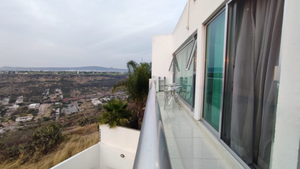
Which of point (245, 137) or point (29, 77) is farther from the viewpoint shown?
point (29, 77)

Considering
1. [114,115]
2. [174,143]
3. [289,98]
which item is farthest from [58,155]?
[289,98]

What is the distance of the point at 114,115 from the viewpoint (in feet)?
32.5

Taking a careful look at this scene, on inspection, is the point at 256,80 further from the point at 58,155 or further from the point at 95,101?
the point at 95,101

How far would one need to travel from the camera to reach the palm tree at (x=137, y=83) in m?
10.0

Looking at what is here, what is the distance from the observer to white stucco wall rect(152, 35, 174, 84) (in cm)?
809

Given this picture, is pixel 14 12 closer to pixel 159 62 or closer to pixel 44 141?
pixel 44 141

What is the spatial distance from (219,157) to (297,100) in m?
1.32

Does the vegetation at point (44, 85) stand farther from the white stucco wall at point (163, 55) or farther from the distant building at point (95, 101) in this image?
the white stucco wall at point (163, 55)

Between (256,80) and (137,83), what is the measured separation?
344 inches

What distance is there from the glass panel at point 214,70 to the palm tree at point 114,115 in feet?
25.8

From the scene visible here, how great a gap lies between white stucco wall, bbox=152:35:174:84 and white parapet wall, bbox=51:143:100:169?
288 inches

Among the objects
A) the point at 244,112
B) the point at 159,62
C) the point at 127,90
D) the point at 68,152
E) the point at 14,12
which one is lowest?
the point at 68,152

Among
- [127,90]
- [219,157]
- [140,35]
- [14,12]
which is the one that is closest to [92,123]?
[127,90]

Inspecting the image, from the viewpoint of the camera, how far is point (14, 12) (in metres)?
22.6
